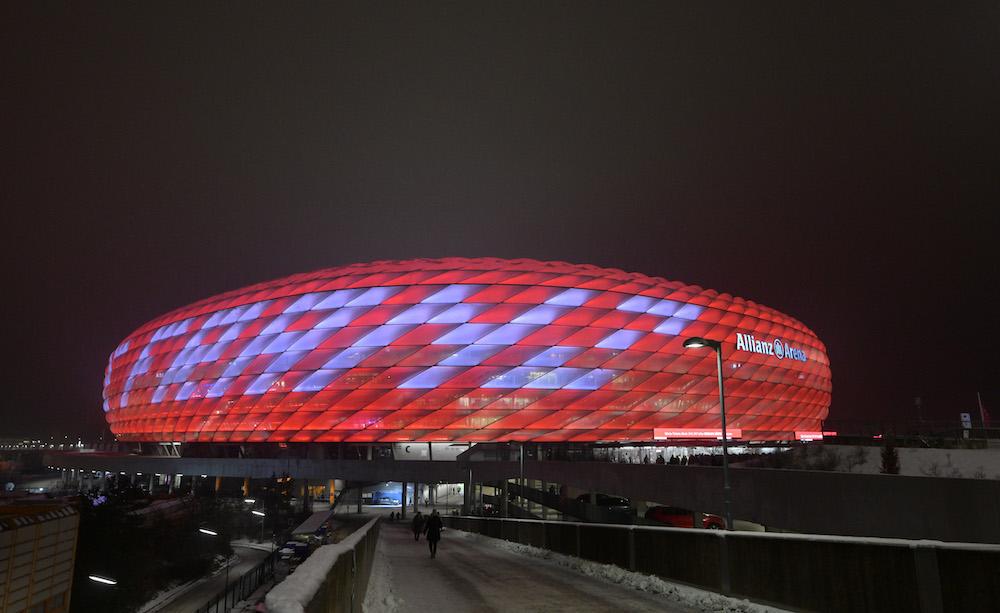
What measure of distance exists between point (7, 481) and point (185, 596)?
11274 cm

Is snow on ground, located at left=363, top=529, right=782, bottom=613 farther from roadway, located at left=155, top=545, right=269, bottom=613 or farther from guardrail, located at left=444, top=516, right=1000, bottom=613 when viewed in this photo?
roadway, located at left=155, top=545, right=269, bottom=613

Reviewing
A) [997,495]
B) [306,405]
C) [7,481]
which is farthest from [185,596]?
[7,481]

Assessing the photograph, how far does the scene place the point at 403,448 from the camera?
2216 inches

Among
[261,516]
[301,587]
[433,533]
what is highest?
[301,587]

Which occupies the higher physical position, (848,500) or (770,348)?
(770,348)

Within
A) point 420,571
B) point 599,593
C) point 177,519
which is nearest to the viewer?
point 599,593

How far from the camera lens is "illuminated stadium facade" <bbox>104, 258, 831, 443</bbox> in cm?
5369

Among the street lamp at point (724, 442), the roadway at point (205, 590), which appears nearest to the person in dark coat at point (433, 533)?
the street lamp at point (724, 442)

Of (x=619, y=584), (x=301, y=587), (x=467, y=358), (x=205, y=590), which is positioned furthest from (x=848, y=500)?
(x=205, y=590)

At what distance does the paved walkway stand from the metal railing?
67.9 ft

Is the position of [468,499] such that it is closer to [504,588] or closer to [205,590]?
[205,590]

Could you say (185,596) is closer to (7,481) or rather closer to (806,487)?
(806,487)

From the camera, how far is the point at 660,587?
36.8 ft

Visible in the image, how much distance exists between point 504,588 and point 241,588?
30.0 metres
